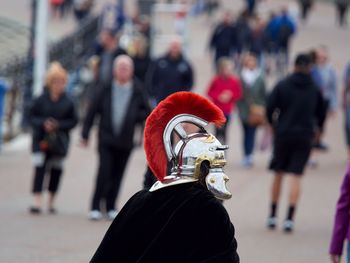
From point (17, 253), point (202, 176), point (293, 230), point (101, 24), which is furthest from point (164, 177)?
point (101, 24)

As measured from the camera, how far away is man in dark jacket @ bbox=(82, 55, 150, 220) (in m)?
13.4

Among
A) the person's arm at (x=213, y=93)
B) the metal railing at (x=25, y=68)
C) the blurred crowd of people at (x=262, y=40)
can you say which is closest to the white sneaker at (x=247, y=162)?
the person's arm at (x=213, y=93)

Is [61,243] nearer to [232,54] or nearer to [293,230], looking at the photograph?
[293,230]

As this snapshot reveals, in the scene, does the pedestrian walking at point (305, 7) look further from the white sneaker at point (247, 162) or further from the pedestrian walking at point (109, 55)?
the white sneaker at point (247, 162)

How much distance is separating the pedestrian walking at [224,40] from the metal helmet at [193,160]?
22289 mm

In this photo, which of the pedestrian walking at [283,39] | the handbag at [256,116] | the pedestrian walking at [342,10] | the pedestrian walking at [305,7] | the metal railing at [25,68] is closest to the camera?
the handbag at [256,116]

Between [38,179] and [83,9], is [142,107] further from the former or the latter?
[83,9]

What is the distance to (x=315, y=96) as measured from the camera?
13352mm

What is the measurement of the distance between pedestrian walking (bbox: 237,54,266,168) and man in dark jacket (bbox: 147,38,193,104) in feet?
3.01

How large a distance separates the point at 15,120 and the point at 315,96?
9123 millimetres

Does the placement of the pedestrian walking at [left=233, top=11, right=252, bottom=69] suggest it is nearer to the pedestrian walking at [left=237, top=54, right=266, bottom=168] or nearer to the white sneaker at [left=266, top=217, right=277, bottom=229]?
the pedestrian walking at [left=237, top=54, right=266, bottom=168]

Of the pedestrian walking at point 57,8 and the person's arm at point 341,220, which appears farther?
the pedestrian walking at point 57,8

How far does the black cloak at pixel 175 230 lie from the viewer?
253 inches

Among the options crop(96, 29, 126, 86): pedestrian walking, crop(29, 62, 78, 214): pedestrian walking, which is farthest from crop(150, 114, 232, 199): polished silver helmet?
crop(96, 29, 126, 86): pedestrian walking
